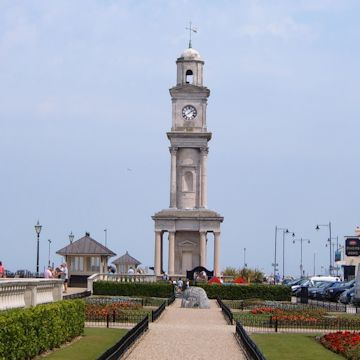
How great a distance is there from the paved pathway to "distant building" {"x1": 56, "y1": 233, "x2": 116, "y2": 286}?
39.3 metres

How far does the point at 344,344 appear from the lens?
104ft

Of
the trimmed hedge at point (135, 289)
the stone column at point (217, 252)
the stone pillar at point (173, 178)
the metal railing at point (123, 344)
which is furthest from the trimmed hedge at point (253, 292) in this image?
the metal railing at point (123, 344)

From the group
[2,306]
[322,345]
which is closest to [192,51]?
[322,345]

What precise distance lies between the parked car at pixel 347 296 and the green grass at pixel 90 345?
116 feet

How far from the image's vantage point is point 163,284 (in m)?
75.9

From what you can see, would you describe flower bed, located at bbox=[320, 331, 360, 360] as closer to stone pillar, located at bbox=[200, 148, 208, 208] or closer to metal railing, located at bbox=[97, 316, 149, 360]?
metal railing, located at bbox=[97, 316, 149, 360]

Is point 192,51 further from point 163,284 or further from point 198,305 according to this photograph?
point 198,305

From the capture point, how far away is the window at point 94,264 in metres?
89.0

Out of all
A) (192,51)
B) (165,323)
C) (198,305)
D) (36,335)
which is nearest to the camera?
(36,335)

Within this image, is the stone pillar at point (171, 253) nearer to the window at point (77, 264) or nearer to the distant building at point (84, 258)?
the distant building at point (84, 258)

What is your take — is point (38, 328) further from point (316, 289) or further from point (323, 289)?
point (316, 289)

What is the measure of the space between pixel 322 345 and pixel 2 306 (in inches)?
483

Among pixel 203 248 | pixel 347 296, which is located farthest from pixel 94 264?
pixel 347 296

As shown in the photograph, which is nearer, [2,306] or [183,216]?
[2,306]
